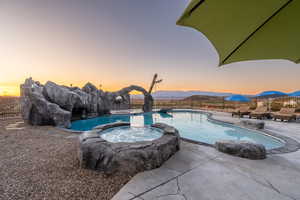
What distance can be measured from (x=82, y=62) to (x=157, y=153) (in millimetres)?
10680

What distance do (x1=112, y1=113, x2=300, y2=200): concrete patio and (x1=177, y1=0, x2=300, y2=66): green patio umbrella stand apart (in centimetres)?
204

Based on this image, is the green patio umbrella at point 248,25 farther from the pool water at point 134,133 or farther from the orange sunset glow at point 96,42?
the pool water at point 134,133

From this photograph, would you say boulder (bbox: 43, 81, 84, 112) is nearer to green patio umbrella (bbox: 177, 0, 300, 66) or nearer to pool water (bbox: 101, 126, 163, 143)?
pool water (bbox: 101, 126, 163, 143)

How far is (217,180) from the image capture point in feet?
7.25

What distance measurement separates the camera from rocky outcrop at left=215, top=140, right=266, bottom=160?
3023 mm

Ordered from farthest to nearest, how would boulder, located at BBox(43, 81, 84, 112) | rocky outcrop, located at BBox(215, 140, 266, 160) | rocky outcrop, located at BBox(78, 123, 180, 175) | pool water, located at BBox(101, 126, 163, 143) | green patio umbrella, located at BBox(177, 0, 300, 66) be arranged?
boulder, located at BBox(43, 81, 84, 112)
pool water, located at BBox(101, 126, 163, 143)
rocky outcrop, located at BBox(215, 140, 266, 160)
rocky outcrop, located at BBox(78, 123, 180, 175)
green patio umbrella, located at BBox(177, 0, 300, 66)

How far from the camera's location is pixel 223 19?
99 cm

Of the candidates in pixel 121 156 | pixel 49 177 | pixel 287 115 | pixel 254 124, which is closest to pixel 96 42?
pixel 49 177

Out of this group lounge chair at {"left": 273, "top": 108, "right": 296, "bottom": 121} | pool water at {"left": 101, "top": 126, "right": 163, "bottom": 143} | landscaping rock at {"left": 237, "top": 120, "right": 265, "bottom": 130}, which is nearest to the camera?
pool water at {"left": 101, "top": 126, "right": 163, "bottom": 143}

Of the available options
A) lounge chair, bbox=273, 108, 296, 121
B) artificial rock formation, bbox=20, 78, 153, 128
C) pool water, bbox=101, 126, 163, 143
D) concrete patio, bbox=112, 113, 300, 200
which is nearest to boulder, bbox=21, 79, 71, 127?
artificial rock formation, bbox=20, 78, 153, 128

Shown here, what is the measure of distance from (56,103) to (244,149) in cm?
1003

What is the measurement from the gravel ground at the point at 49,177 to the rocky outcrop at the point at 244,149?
2.76 m

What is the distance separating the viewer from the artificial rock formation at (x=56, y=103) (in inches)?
259

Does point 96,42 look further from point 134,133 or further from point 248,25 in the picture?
point 248,25
